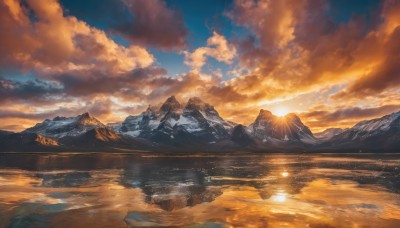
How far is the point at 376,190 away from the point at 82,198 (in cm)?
3634

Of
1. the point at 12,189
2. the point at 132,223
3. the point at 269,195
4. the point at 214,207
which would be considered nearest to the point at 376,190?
the point at 269,195

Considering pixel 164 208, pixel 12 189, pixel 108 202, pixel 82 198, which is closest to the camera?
pixel 164 208

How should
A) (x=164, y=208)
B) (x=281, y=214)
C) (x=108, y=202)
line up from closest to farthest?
(x=281, y=214)
(x=164, y=208)
(x=108, y=202)

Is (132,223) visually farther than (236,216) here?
No

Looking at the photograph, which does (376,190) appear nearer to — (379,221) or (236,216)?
(379,221)

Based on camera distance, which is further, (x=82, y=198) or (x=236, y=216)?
(x=82, y=198)

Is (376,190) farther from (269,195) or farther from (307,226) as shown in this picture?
→ (307,226)

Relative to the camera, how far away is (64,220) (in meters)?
25.4

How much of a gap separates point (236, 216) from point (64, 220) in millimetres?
13672

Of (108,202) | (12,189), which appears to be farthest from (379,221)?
(12,189)

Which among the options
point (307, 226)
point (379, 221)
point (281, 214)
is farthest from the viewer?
point (281, 214)

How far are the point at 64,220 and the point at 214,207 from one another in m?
13.1

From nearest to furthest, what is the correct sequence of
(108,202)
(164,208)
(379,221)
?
(379,221) < (164,208) < (108,202)

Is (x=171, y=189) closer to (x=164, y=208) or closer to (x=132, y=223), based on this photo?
(x=164, y=208)
